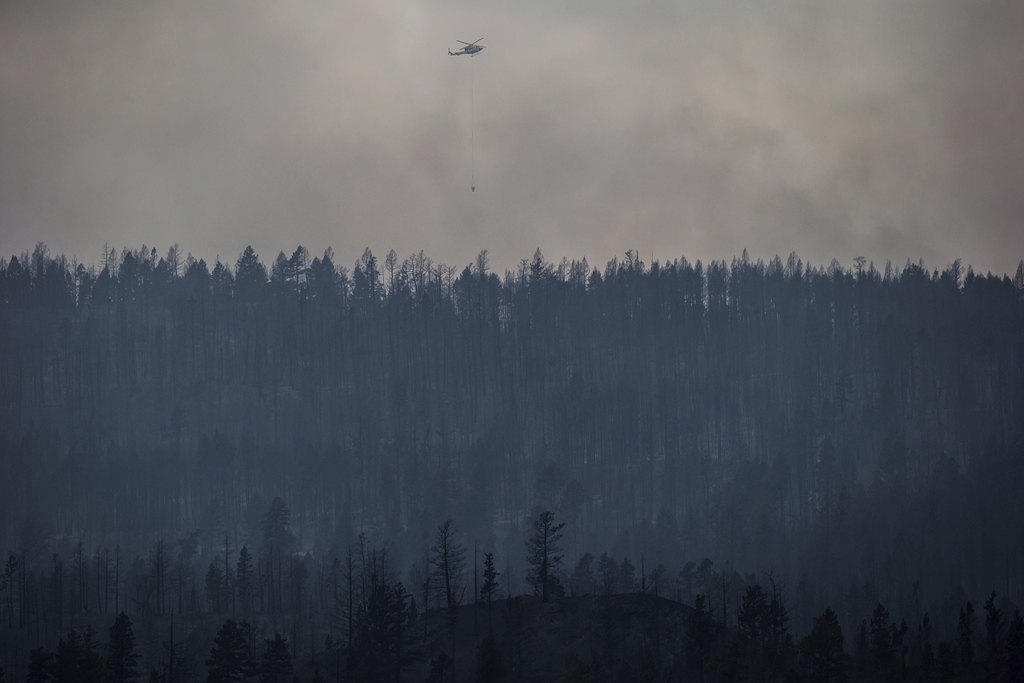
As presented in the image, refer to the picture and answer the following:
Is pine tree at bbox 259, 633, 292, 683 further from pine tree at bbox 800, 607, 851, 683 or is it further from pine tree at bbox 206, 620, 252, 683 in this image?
pine tree at bbox 800, 607, 851, 683

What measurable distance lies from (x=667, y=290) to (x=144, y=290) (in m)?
91.3

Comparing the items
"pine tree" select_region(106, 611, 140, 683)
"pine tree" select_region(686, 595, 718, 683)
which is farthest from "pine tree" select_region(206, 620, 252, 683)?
"pine tree" select_region(686, 595, 718, 683)

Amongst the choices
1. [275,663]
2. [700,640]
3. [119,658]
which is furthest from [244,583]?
[700,640]

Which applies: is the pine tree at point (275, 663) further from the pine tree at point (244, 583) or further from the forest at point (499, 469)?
the pine tree at point (244, 583)

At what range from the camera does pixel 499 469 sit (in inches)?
6161

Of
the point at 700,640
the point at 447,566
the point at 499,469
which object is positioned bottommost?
the point at 700,640

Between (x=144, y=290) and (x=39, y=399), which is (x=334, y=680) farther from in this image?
(x=144, y=290)

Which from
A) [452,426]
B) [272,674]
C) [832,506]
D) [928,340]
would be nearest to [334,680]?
[272,674]

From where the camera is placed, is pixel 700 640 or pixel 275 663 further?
pixel 700 640

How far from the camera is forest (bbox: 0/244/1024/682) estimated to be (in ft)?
286

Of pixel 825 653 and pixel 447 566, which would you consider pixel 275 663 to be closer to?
pixel 447 566

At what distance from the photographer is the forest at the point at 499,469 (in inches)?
3430

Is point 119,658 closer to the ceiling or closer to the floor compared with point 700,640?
closer to the ceiling

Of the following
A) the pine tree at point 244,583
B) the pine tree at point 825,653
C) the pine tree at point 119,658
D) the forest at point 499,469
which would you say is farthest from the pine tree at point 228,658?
the pine tree at point 825,653
